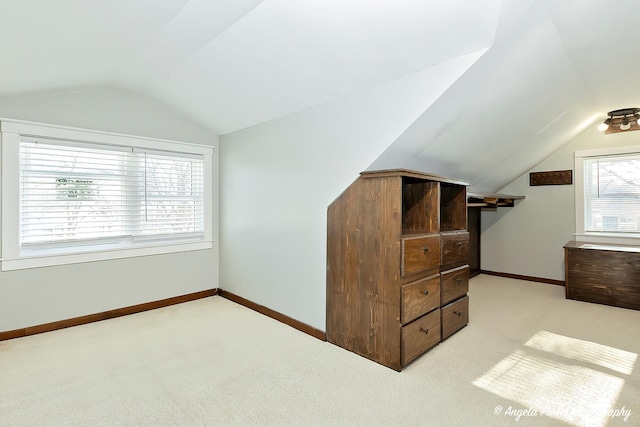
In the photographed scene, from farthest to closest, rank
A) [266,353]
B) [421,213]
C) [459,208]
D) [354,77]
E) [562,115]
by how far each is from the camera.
→ [562,115] → [459,208] → [421,213] → [266,353] → [354,77]

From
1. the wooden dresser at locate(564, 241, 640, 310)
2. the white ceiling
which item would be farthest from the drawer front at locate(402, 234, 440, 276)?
the wooden dresser at locate(564, 241, 640, 310)

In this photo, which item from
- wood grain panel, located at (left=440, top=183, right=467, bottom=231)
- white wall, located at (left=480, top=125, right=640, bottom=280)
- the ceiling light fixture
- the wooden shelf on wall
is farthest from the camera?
white wall, located at (left=480, top=125, right=640, bottom=280)

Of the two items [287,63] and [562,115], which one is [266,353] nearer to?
[287,63]

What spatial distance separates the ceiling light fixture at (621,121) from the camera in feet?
12.5

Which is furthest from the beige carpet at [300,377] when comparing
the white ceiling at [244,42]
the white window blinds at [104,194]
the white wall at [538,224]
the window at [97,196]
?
the white ceiling at [244,42]

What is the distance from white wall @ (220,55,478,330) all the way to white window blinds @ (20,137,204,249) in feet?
1.51

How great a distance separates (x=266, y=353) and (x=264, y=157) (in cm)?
191

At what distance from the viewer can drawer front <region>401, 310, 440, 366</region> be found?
7.30 feet

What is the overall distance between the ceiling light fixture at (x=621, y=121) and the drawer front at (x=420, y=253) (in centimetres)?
325

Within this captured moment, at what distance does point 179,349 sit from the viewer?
256 cm

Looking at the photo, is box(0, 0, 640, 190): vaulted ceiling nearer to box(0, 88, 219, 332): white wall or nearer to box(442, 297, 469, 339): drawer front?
box(0, 88, 219, 332): white wall

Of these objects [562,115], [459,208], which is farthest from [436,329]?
[562,115]

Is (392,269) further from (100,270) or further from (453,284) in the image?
(100,270)

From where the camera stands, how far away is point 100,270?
3.18 metres
